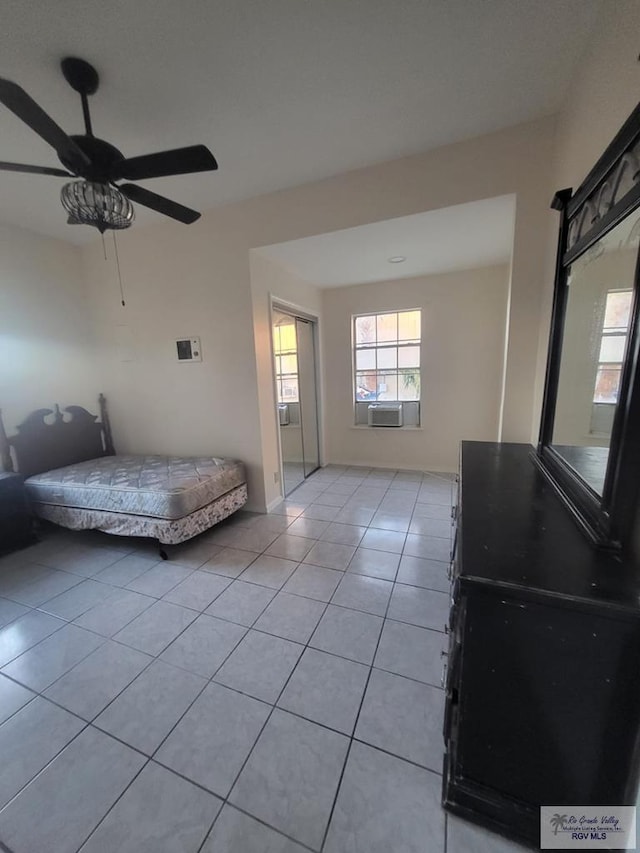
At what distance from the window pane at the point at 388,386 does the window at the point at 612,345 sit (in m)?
3.16

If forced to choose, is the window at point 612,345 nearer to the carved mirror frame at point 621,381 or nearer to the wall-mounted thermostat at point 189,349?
the carved mirror frame at point 621,381

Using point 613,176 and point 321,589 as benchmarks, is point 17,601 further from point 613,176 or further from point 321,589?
point 613,176

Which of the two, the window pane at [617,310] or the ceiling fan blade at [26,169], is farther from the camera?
the ceiling fan blade at [26,169]

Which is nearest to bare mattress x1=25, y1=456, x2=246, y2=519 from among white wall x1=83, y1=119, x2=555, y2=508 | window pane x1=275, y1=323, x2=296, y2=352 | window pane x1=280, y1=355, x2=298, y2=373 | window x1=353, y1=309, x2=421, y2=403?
white wall x1=83, y1=119, x2=555, y2=508

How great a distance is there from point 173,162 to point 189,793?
2515 mm

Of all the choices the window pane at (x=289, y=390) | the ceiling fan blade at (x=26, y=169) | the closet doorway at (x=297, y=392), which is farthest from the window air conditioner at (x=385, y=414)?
the ceiling fan blade at (x=26, y=169)

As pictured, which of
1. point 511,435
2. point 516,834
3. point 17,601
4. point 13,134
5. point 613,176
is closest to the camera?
point 516,834

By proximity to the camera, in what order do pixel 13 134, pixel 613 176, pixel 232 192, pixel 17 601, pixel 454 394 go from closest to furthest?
pixel 613 176, pixel 13 134, pixel 17 601, pixel 232 192, pixel 454 394

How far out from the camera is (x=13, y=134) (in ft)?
5.98

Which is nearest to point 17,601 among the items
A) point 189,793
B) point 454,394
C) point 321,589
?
point 189,793

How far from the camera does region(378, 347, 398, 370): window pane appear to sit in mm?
4176

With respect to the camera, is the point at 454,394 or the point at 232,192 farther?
the point at 454,394

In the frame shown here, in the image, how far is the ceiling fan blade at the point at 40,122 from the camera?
1092mm

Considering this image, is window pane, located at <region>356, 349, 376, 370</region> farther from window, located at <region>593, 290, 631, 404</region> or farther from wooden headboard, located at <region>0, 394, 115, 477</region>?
window, located at <region>593, 290, 631, 404</region>
